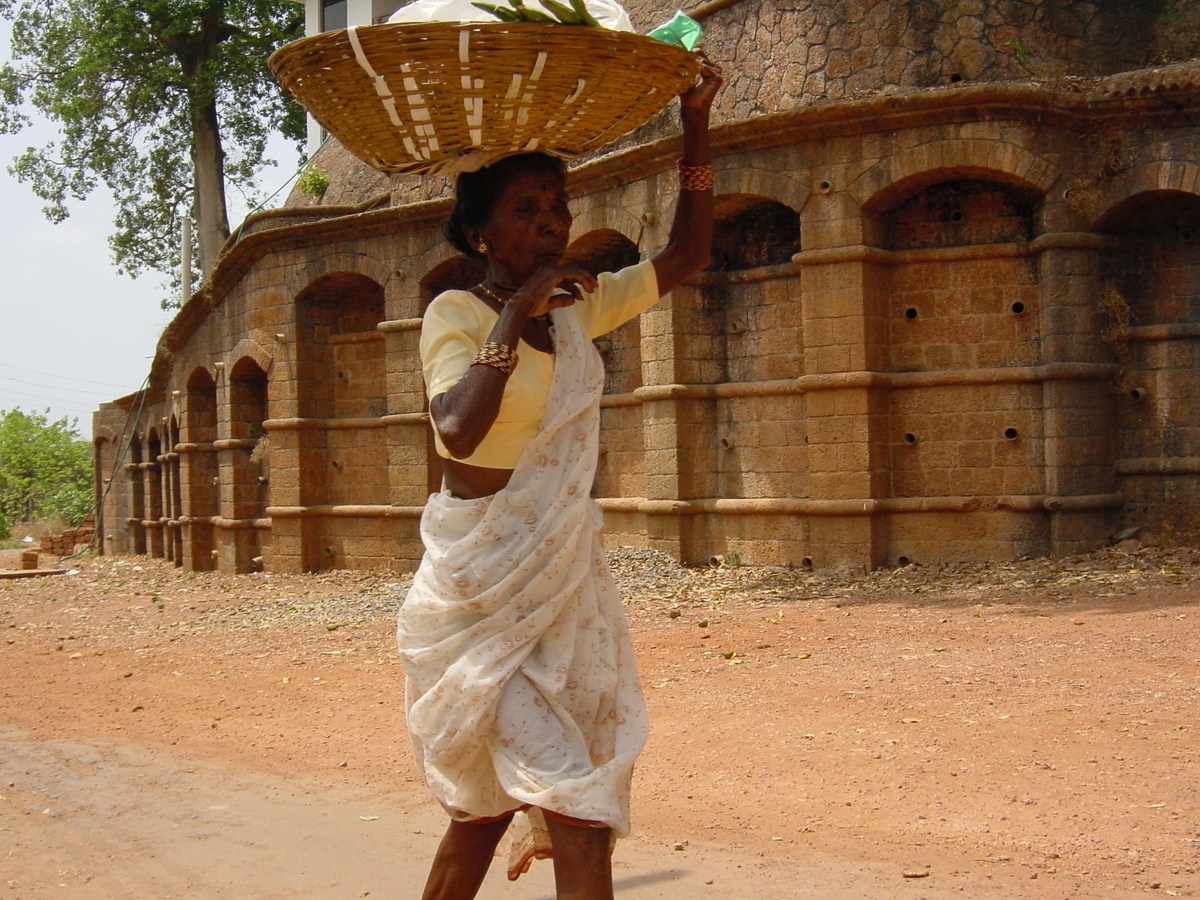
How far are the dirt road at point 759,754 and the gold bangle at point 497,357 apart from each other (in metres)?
2.12

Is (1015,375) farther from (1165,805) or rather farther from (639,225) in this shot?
(1165,805)

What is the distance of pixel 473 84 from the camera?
2783mm

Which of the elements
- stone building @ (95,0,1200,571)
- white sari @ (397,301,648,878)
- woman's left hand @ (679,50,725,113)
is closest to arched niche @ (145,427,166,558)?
stone building @ (95,0,1200,571)

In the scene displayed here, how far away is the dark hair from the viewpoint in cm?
288

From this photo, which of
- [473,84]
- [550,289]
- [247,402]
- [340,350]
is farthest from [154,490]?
[550,289]

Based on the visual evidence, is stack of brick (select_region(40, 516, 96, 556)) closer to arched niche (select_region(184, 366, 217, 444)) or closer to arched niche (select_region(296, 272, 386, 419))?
arched niche (select_region(184, 366, 217, 444))

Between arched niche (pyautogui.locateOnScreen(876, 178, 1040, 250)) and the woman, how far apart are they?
357 inches

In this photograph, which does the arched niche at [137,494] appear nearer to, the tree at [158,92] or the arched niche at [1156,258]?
the tree at [158,92]

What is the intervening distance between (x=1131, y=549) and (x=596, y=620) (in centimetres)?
892

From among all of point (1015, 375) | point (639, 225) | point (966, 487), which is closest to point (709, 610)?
point (966, 487)

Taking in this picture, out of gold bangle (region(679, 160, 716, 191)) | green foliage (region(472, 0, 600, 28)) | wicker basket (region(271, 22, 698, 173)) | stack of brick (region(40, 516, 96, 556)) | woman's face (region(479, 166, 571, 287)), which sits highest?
green foliage (region(472, 0, 600, 28))

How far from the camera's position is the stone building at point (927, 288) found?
35.1ft

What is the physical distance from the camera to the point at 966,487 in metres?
11.1

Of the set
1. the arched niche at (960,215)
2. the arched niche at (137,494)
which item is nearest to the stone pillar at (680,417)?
the arched niche at (960,215)
